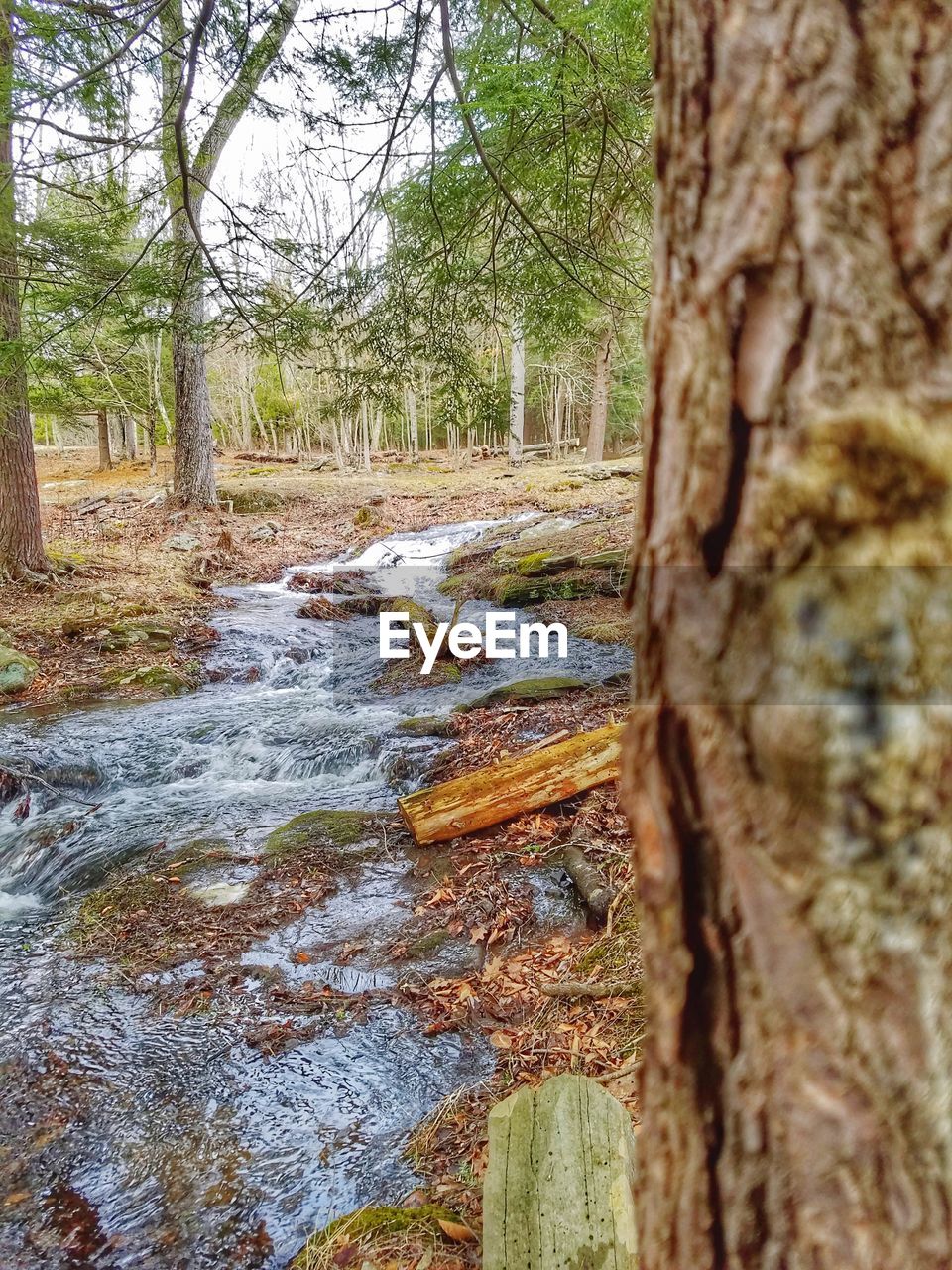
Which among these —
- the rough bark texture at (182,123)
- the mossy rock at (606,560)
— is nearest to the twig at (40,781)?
the rough bark texture at (182,123)

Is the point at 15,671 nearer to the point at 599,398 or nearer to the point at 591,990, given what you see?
the point at 591,990

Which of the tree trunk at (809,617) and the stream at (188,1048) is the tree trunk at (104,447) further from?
the tree trunk at (809,617)

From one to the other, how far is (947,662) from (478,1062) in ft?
10.6

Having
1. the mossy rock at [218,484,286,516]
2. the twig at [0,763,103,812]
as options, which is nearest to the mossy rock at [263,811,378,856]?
the twig at [0,763,103,812]

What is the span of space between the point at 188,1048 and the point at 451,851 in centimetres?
192

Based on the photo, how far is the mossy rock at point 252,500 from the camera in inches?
754

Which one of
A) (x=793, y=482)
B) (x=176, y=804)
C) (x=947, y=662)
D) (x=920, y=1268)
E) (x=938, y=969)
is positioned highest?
(x=793, y=482)

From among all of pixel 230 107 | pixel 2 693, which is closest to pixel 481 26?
pixel 230 107

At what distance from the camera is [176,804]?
6047 millimetres

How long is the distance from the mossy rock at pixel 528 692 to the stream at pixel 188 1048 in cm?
37

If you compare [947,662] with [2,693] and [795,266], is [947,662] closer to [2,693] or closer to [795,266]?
[795,266]

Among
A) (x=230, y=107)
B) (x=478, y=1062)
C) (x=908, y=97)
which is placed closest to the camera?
(x=908, y=97)

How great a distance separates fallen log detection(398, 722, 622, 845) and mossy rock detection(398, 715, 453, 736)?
56.6 inches

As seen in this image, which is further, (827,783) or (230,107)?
(230,107)
